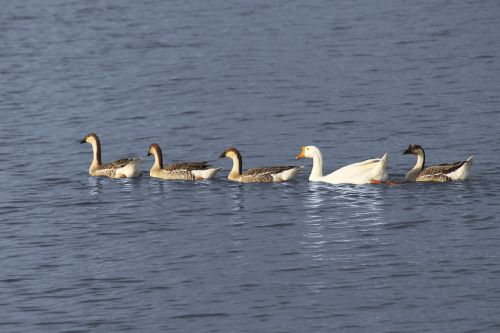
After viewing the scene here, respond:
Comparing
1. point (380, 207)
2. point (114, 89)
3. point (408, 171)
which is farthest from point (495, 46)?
point (380, 207)

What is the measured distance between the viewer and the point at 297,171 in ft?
98.5

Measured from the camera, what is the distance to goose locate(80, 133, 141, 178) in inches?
1224

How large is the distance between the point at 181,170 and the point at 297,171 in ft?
9.47

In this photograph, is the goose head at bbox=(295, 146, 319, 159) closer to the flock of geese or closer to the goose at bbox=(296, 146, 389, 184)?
the flock of geese

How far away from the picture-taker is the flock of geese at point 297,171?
2872 cm

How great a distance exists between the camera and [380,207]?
26.8 metres

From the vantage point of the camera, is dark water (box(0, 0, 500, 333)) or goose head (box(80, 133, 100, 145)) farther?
goose head (box(80, 133, 100, 145))

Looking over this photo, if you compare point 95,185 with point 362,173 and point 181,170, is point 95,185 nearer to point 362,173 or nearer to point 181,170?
point 181,170

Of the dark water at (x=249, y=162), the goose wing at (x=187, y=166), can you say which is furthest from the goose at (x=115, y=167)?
the goose wing at (x=187, y=166)

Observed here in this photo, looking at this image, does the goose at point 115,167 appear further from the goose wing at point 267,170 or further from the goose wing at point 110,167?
the goose wing at point 267,170

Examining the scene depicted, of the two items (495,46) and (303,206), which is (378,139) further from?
(495,46)

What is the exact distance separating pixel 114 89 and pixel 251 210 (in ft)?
58.9

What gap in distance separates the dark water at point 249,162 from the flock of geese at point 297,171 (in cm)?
28

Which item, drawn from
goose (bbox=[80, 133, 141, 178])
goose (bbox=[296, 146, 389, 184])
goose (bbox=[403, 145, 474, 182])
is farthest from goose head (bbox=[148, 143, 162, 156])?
goose (bbox=[403, 145, 474, 182])
